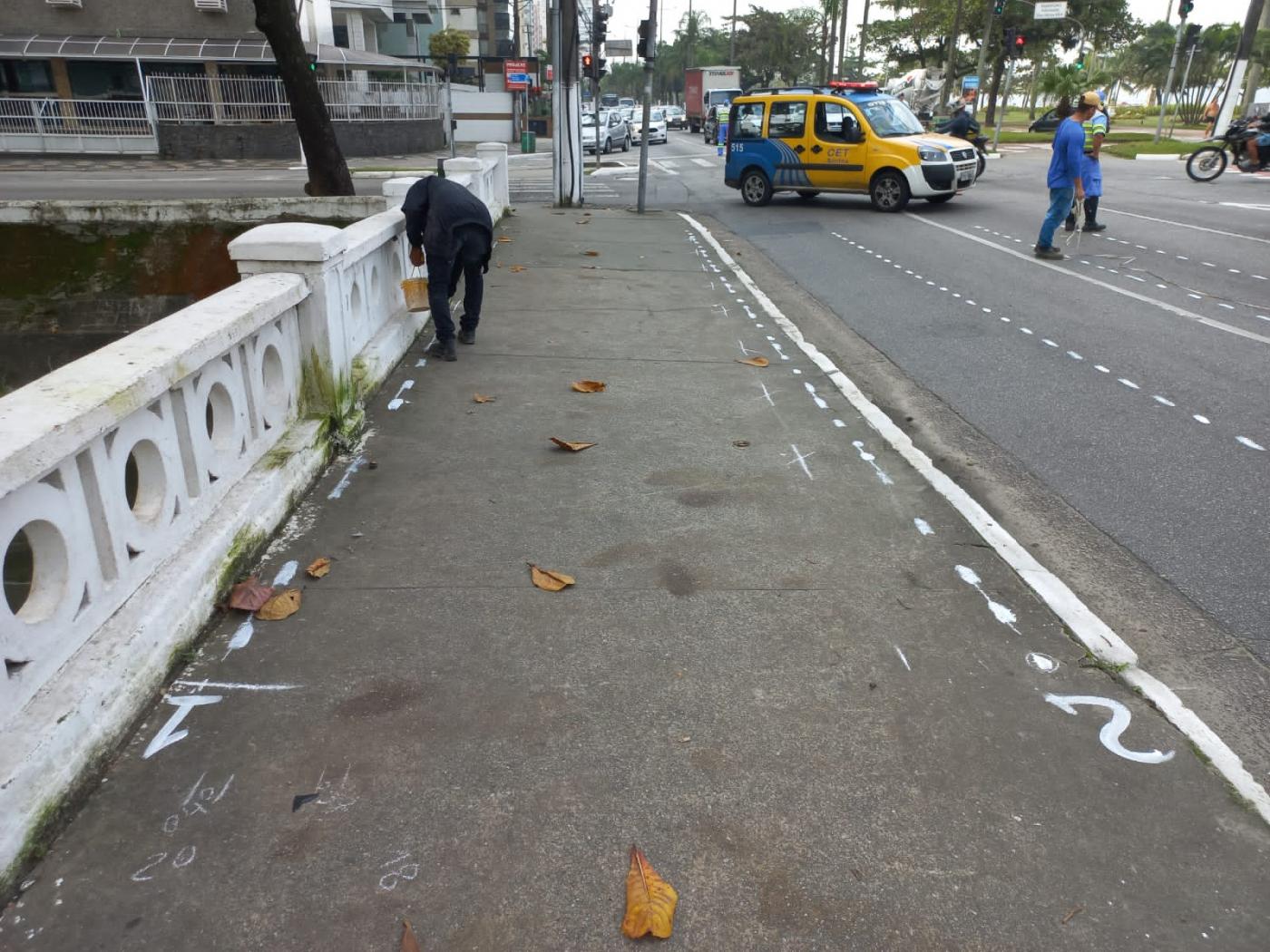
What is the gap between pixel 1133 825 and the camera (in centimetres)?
260

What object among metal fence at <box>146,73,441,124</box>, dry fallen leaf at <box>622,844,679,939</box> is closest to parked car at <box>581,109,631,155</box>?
metal fence at <box>146,73,441,124</box>

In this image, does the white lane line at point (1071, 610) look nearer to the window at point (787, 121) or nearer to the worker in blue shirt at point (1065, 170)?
the worker in blue shirt at point (1065, 170)

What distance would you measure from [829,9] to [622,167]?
5005 centimetres

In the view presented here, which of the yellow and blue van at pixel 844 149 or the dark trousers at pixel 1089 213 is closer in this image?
the dark trousers at pixel 1089 213

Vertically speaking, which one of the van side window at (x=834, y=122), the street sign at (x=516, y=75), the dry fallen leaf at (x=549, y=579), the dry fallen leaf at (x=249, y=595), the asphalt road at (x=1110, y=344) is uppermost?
the street sign at (x=516, y=75)

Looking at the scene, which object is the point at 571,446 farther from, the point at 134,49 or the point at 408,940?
the point at 134,49

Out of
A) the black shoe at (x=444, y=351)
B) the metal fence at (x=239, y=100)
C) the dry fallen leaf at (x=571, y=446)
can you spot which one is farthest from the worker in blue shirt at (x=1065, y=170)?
the metal fence at (x=239, y=100)

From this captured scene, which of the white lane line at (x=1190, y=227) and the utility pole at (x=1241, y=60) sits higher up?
the utility pole at (x=1241, y=60)

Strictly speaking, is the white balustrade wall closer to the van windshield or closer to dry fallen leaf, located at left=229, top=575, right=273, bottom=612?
dry fallen leaf, located at left=229, top=575, right=273, bottom=612

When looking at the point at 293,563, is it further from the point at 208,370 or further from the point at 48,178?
the point at 48,178

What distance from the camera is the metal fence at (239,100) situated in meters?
30.7

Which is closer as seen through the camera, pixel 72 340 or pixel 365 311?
pixel 365 311

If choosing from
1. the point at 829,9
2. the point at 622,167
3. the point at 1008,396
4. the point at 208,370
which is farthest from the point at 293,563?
the point at 829,9

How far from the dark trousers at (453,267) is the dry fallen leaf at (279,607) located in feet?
12.4
